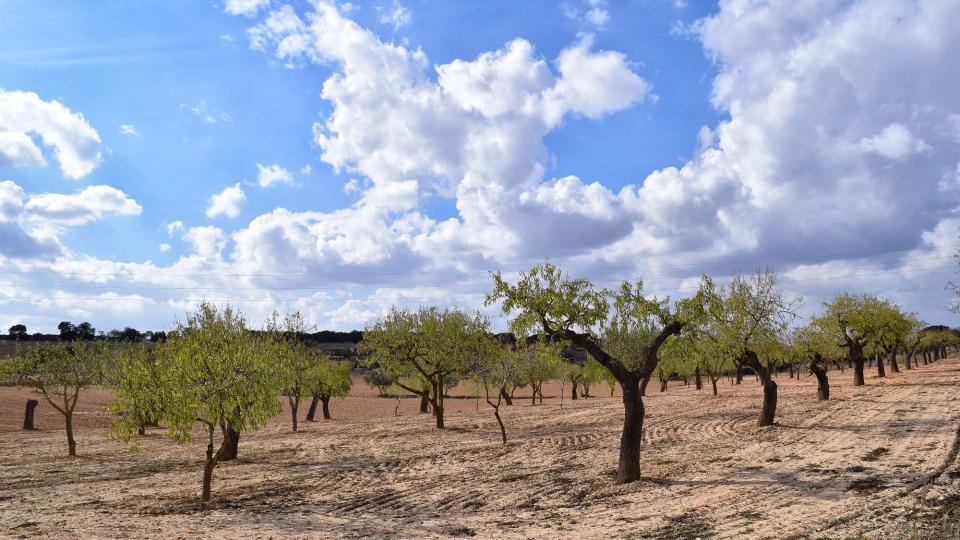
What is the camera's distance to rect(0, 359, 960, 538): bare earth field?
1312cm

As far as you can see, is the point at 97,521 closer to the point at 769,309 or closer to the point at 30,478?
the point at 30,478

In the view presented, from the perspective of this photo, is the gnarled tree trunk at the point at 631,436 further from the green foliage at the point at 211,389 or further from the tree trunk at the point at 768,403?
the tree trunk at the point at 768,403

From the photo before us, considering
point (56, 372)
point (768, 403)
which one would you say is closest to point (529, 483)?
point (768, 403)

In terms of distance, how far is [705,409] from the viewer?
38094 millimetres

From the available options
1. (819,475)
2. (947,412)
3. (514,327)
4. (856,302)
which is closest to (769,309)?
(947,412)

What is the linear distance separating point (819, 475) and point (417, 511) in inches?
436

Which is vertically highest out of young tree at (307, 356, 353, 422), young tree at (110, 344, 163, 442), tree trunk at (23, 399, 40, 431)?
young tree at (110, 344, 163, 442)

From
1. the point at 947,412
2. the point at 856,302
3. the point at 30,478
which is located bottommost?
the point at 30,478

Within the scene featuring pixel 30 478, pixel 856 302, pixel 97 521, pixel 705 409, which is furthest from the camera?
pixel 856 302

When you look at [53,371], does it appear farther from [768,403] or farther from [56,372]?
[768,403]

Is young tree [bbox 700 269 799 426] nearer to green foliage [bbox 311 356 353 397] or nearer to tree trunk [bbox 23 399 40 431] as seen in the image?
green foliage [bbox 311 356 353 397]

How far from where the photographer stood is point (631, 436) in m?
17.2

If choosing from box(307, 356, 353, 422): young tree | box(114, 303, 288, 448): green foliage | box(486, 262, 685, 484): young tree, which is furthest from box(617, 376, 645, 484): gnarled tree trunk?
box(307, 356, 353, 422): young tree

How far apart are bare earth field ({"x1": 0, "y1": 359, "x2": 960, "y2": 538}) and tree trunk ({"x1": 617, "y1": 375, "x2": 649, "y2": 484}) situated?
1.63 ft
